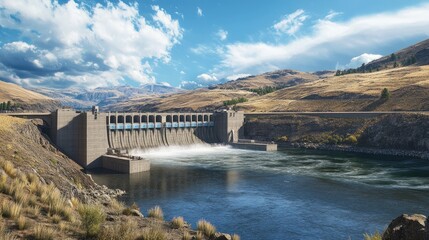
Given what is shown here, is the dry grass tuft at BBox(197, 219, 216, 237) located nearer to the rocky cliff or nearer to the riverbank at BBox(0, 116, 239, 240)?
the riverbank at BBox(0, 116, 239, 240)

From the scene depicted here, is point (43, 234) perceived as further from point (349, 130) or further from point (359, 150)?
point (349, 130)

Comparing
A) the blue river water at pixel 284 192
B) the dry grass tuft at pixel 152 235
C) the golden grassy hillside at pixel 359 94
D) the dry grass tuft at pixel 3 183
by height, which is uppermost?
the golden grassy hillside at pixel 359 94

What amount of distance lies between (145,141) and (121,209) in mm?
70958

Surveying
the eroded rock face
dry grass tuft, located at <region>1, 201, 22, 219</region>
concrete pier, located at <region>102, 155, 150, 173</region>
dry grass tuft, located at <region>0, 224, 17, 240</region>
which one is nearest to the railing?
concrete pier, located at <region>102, 155, 150, 173</region>

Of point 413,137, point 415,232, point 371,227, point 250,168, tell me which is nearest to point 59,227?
point 415,232

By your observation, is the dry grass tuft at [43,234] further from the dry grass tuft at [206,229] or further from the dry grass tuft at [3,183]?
the dry grass tuft at [206,229]

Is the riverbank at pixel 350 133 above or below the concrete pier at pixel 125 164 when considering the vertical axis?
above

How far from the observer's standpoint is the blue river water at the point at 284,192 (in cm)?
3619

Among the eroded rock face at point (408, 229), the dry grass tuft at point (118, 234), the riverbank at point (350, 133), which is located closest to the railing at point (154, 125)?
the riverbank at point (350, 133)

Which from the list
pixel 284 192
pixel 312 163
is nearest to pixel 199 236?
pixel 284 192

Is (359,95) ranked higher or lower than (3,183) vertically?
higher

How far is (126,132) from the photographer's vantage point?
88.6 m

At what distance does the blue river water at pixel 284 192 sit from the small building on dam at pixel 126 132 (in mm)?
6389

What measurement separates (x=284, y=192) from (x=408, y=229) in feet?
127
